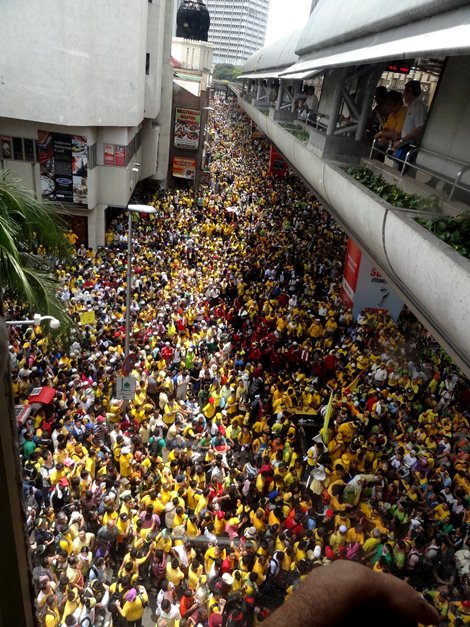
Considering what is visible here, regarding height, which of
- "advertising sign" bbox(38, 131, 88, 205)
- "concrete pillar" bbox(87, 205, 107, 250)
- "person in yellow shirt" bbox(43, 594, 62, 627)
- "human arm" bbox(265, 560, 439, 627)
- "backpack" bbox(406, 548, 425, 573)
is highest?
"human arm" bbox(265, 560, 439, 627)

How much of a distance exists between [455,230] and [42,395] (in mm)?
8259

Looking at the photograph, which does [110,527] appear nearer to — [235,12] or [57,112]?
[57,112]

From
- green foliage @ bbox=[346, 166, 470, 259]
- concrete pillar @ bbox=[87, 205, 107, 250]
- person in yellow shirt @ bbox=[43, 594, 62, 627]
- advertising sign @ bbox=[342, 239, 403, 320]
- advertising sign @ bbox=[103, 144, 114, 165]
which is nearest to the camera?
green foliage @ bbox=[346, 166, 470, 259]

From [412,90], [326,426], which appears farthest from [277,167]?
[326,426]

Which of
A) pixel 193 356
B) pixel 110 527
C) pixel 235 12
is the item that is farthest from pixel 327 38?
pixel 235 12

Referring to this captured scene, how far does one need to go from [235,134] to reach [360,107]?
44.9 m

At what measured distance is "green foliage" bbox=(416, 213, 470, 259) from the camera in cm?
462

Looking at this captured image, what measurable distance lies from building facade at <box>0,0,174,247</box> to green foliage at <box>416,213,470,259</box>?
50.3ft

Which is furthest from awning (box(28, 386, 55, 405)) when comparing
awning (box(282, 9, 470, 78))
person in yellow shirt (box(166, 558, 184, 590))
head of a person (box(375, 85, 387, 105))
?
head of a person (box(375, 85, 387, 105))

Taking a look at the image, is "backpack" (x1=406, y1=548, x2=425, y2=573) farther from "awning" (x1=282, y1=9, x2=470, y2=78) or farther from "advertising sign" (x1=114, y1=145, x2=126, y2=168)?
"advertising sign" (x1=114, y1=145, x2=126, y2=168)

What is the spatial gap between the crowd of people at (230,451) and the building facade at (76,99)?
15.0 feet

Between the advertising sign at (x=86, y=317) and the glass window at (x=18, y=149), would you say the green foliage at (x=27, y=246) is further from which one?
the glass window at (x=18, y=149)

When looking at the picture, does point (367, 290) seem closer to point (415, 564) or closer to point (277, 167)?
point (415, 564)

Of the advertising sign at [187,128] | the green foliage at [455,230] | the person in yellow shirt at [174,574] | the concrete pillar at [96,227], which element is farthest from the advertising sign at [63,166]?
the green foliage at [455,230]
